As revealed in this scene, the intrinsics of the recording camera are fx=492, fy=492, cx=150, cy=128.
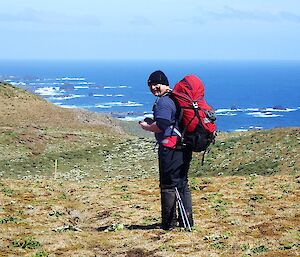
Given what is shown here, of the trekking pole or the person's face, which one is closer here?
the person's face

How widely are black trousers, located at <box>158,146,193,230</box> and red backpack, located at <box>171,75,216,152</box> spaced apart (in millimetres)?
705

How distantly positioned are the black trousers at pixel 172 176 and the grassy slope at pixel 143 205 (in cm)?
95

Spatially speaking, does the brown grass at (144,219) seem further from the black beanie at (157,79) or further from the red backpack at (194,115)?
the black beanie at (157,79)

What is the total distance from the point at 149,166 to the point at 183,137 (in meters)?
38.6

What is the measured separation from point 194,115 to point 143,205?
942cm

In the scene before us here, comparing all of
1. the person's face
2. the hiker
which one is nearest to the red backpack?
the hiker

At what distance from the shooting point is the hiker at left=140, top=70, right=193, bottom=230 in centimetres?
1395

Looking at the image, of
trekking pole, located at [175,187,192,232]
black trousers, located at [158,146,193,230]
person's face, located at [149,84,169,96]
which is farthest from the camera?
trekking pole, located at [175,187,192,232]

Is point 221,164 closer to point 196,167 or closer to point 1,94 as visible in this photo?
point 196,167

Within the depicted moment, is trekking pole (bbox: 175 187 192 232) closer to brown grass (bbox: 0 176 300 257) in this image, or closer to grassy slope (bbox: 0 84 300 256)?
brown grass (bbox: 0 176 300 257)

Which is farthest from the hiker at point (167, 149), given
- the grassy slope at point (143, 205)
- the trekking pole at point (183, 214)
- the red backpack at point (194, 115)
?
the grassy slope at point (143, 205)

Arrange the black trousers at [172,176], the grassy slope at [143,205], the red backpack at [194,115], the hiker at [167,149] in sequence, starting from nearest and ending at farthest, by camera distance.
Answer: the red backpack at [194,115] < the hiker at [167,149] < the black trousers at [172,176] < the grassy slope at [143,205]

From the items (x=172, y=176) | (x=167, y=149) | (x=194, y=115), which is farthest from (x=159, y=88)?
(x=172, y=176)

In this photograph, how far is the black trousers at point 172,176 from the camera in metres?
14.3
